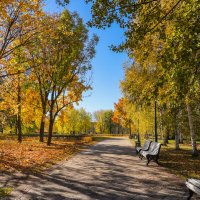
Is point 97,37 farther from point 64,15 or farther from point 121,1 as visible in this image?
point 121,1

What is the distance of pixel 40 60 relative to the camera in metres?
16.7

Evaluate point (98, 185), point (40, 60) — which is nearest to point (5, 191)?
point (98, 185)

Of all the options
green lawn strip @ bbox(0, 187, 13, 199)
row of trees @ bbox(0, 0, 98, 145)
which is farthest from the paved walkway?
row of trees @ bbox(0, 0, 98, 145)

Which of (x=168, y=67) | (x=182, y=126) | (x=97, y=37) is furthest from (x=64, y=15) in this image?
(x=168, y=67)

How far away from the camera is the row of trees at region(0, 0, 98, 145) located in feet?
44.8

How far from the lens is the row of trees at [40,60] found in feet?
44.8

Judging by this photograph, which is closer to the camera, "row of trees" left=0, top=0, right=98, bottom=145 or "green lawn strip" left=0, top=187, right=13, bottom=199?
"green lawn strip" left=0, top=187, right=13, bottom=199

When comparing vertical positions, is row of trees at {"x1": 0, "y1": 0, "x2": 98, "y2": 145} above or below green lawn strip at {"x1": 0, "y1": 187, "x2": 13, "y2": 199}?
above

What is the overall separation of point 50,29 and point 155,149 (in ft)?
27.2

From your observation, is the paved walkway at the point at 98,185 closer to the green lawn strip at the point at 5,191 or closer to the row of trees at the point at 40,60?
the green lawn strip at the point at 5,191

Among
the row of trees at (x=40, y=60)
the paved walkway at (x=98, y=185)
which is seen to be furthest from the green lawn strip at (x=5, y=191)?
the row of trees at (x=40, y=60)

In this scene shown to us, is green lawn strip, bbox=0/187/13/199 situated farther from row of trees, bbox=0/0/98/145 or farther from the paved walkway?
row of trees, bbox=0/0/98/145

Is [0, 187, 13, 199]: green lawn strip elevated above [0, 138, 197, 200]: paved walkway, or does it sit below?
below

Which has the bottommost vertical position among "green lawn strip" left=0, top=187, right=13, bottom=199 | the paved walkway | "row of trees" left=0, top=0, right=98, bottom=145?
"green lawn strip" left=0, top=187, right=13, bottom=199
